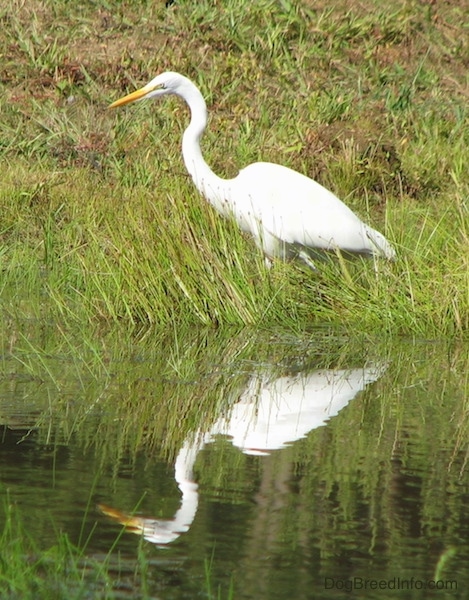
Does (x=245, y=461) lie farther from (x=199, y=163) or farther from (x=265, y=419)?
(x=199, y=163)

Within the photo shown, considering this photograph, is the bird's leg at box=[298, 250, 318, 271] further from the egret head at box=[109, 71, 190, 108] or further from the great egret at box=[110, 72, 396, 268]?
the egret head at box=[109, 71, 190, 108]

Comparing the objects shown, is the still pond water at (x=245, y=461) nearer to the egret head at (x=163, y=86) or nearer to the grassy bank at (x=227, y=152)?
the grassy bank at (x=227, y=152)

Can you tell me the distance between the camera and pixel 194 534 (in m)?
3.36

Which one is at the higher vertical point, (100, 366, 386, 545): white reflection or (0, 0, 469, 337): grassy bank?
(0, 0, 469, 337): grassy bank

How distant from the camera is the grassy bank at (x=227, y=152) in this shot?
6.86 m

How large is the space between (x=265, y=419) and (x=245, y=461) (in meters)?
0.65

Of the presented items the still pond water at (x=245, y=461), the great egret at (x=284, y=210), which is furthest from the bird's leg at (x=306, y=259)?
the still pond water at (x=245, y=461)

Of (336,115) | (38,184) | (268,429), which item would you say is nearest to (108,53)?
(336,115)

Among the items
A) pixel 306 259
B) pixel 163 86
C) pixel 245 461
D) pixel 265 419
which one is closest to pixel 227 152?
pixel 163 86

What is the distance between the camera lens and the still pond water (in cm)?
316

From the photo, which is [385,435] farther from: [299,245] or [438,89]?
[438,89]

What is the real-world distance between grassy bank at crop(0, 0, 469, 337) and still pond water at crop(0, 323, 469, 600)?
0.47m

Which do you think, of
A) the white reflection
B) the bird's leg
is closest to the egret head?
the bird's leg

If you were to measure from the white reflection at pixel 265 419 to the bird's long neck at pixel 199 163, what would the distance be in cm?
238
